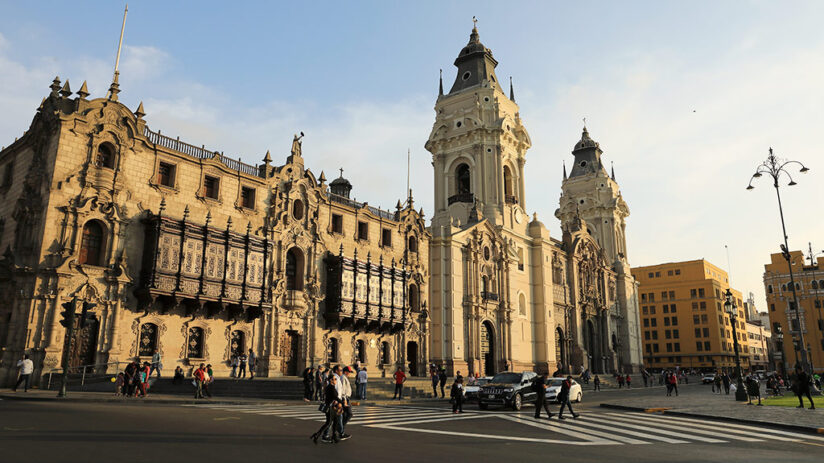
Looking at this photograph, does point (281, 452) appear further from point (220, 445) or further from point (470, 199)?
point (470, 199)

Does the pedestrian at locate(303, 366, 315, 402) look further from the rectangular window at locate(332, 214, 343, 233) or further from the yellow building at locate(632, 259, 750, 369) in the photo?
the yellow building at locate(632, 259, 750, 369)

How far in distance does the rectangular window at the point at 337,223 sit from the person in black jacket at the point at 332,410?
27.1m

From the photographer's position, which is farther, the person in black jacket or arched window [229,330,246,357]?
arched window [229,330,246,357]

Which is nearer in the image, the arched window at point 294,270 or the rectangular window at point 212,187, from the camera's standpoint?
the rectangular window at point 212,187

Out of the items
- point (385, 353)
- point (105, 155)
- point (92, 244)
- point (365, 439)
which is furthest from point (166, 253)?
point (365, 439)

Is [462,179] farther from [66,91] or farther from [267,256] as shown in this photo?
[66,91]

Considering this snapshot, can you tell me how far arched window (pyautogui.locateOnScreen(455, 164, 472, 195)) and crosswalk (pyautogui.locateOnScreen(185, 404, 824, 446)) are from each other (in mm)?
36918

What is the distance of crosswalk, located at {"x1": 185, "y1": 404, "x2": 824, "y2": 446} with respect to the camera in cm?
1372

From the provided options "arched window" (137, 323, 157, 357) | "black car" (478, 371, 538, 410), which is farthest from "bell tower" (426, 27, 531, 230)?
"arched window" (137, 323, 157, 357)

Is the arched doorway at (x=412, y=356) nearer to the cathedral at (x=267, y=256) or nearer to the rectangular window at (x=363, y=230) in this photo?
the cathedral at (x=267, y=256)

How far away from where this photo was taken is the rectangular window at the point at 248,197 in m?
34.0

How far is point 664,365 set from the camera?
342 feet

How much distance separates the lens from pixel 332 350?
36.9 m

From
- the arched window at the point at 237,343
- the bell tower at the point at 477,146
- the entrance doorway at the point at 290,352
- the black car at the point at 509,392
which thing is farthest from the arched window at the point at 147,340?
the bell tower at the point at 477,146
